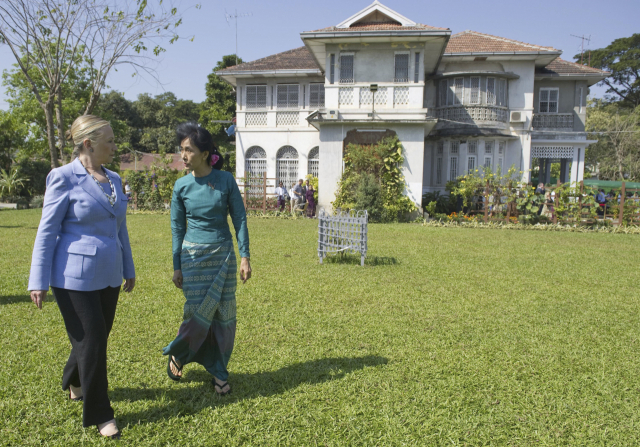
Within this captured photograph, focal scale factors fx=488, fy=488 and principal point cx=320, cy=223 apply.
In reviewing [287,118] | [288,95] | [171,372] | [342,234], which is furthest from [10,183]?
[171,372]

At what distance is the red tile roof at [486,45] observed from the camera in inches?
820

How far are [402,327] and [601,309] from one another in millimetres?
2932

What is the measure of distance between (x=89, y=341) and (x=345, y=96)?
16.8 meters

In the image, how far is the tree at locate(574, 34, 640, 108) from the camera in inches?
1688

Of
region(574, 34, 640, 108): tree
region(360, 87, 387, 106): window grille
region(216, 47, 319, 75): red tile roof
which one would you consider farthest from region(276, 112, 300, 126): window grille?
region(574, 34, 640, 108): tree

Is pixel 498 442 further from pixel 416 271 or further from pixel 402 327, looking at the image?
pixel 416 271

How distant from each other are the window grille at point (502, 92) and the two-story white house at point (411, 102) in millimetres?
43

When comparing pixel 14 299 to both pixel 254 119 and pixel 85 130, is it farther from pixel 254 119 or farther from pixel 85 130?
pixel 254 119

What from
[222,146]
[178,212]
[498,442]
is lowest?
[498,442]

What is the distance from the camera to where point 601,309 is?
6.40 m

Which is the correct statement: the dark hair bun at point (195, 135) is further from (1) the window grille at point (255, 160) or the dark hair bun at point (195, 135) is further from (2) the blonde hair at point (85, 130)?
(1) the window grille at point (255, 160)

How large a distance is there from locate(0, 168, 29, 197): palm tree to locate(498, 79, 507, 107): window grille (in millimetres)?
23974

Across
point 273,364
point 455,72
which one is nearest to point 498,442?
point 273,364

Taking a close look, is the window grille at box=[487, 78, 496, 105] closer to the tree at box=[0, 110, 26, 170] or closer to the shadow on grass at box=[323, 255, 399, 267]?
the shadow on grass at box=[323, 255, 399, 267]
